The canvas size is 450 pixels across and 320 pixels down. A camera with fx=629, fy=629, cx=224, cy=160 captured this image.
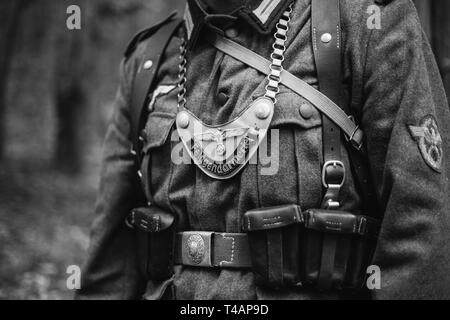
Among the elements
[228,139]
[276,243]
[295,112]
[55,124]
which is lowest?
[55,124]

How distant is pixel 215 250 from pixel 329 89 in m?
0.72

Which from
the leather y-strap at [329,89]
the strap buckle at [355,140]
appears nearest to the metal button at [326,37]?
the leather y-strap at [329,89]

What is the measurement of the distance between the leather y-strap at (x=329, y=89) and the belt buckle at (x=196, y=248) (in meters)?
0.43

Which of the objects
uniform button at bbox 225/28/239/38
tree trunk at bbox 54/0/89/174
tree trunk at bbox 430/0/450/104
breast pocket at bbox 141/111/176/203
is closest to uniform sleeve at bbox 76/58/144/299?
breast pocket at bbox 141/111/176/203

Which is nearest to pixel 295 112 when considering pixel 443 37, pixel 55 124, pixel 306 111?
pixel 306 111

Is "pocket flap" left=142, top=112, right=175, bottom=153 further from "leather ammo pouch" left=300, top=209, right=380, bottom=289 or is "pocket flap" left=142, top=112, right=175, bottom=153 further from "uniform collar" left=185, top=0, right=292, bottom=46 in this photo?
"leather ammo pouch" left=300, top=209, right=380, bottom=289

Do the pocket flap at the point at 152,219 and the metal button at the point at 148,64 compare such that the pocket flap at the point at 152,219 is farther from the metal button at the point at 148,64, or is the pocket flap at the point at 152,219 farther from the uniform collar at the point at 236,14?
the uniform collar at the point at 236,14

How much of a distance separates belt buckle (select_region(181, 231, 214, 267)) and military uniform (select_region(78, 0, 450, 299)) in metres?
0.03

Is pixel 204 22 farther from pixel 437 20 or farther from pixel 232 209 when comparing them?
pixel 437 20

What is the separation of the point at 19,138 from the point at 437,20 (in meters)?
10.8

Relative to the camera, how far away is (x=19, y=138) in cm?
1254

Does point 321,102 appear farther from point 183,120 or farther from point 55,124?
point 55,124

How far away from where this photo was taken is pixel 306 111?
7.33 ft
